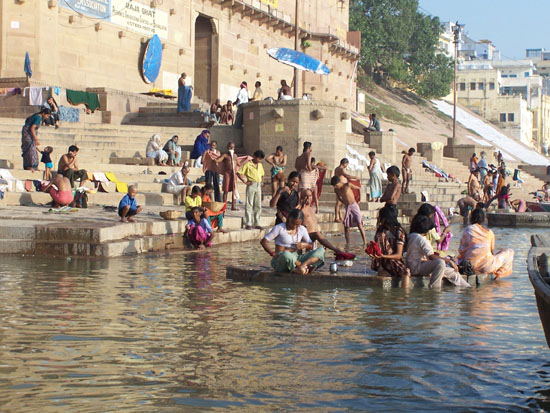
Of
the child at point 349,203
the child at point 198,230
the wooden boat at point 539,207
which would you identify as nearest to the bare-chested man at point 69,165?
the child at point 198,230

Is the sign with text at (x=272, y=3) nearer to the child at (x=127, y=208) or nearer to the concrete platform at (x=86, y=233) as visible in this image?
the concrete platform at (x=86, y=233)

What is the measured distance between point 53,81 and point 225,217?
35.5ft

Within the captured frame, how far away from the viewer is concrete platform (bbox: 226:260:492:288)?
314 inches

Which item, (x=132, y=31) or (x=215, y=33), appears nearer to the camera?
(x=132, y=31)

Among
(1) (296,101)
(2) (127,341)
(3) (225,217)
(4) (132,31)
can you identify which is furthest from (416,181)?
(2) (127,341)

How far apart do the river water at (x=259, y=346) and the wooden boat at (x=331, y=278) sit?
0.13m

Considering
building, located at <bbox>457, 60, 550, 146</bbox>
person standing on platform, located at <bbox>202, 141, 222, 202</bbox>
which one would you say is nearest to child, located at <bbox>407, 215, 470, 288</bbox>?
person standing on platform, located at <bbox>202, 141, 222, 202</bbox>

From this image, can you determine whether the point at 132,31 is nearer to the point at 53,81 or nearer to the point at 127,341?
the point at 53,81

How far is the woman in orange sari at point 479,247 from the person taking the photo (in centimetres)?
858

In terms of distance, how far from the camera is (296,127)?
19281mm

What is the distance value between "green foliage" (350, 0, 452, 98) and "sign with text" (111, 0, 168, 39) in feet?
106

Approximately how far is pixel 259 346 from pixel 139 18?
21.5 meters

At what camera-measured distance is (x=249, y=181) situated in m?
12.5

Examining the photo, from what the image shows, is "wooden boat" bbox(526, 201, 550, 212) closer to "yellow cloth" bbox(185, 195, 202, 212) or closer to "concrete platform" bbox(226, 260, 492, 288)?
"yellow cloth" bbox(185, 195, 202, 212)
